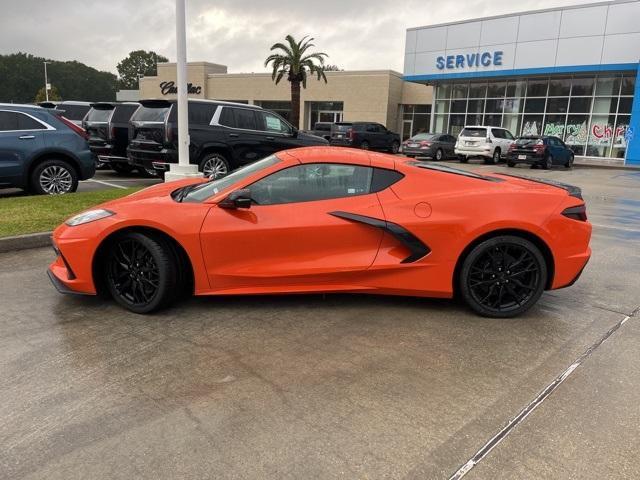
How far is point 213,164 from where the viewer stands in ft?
36.5

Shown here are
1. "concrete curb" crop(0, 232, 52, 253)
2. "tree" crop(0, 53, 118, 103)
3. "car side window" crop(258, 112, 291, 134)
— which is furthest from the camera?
"tree" crop(0, 53, 118, 103)

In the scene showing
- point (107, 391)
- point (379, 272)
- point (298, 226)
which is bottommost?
point (107, 391)

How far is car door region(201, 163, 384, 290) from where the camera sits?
417 centimetres

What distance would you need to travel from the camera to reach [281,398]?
3.08 meters

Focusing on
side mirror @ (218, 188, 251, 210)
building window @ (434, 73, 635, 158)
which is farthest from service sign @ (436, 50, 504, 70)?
side mirror @ (218, 188, 251, 210)

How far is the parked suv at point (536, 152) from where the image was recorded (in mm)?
21641

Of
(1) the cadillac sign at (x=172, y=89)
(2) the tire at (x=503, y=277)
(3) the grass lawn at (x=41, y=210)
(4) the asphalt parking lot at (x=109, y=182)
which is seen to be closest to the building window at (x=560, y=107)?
(4) the asphalt parking lot at (x=109, y=182)

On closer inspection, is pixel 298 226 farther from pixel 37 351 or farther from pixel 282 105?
pixel 282 105

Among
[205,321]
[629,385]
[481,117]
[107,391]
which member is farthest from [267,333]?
[481,117]

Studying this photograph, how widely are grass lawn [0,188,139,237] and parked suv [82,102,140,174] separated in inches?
162

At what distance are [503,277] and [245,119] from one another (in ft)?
27.4

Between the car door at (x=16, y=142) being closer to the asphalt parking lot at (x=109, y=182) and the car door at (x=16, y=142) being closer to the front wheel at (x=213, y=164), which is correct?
the asphalt parking lot at (x=109, y=182)

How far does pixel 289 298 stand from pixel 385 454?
228 centimetres

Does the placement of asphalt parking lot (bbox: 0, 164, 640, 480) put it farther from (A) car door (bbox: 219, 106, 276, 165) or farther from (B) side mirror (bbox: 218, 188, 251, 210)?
(A) car door (bbox: 219, 106, 276, 165)
